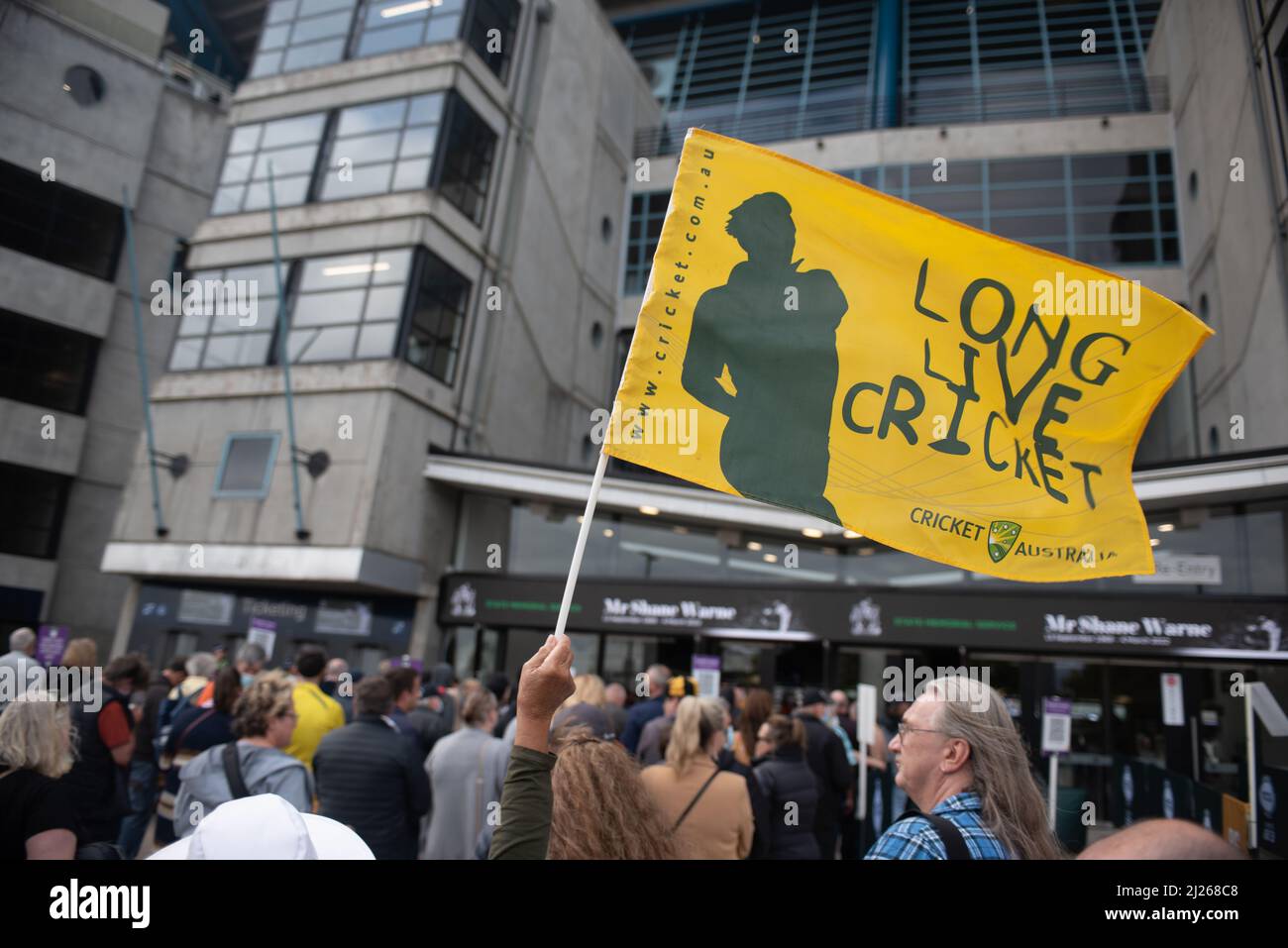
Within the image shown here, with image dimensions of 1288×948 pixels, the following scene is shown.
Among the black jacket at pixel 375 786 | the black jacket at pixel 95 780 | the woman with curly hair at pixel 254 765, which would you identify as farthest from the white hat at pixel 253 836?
the black jacket at pixel 95 780

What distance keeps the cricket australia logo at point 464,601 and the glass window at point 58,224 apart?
1473cm

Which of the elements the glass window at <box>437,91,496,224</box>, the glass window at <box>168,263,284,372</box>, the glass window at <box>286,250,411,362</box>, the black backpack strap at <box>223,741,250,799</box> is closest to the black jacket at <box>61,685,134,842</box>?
the black backpack strap at <box>223,741,250,799</box>

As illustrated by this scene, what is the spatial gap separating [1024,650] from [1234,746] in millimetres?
3645

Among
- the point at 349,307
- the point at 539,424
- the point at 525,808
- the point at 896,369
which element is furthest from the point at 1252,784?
the point at 539,424

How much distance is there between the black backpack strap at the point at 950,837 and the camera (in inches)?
84.3

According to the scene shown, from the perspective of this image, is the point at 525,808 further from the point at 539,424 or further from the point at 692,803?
the point at 539,424

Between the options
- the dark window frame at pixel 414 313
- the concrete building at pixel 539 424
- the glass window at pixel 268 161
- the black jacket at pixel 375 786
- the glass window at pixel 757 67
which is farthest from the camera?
the glass window at pixel 757 67

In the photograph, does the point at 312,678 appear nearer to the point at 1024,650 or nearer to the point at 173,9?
the point at 1024,650

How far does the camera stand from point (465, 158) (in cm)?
2075

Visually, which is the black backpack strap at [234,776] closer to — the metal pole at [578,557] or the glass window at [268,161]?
the metal pole at [578,557]

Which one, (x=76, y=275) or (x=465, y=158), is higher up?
(x=465, y=158)

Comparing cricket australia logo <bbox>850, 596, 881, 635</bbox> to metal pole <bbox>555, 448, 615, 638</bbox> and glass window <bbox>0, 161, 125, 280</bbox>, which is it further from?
glass window <bbox>0, 161, 125, 280</bbox>

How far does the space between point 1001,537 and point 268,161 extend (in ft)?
70.8
